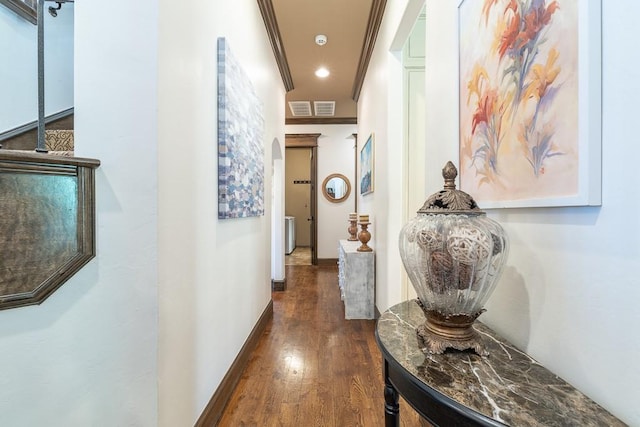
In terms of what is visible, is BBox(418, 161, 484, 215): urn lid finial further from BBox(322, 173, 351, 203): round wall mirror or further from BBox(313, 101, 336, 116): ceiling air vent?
BBox(322, 173, 351, 203): round wall mirror

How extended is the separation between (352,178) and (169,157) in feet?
16.5

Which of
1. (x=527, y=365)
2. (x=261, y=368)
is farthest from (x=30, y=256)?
(x=261, y=368)

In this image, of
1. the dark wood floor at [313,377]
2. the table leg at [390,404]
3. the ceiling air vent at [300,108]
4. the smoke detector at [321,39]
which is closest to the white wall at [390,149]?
the dark wood floor at [313,377]

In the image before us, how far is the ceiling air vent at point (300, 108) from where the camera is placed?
5039mm

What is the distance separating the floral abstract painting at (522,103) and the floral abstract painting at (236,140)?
3.89ft

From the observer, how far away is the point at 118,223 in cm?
98

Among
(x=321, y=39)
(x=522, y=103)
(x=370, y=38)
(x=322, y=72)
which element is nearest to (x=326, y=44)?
(x=321, y=39)

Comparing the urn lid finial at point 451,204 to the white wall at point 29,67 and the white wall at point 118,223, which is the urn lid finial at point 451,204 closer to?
the white wall at point 118,223

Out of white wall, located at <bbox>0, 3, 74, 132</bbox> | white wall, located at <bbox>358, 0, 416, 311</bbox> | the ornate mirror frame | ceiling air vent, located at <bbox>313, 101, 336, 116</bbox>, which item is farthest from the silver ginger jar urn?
ceiling air vent, located at <bbox>313, 101, 336, 116</bbox>

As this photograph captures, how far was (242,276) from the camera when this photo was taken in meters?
2.08

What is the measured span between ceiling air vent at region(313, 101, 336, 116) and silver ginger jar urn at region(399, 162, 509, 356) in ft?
15.2

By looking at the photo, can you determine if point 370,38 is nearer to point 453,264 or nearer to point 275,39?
point 275,39

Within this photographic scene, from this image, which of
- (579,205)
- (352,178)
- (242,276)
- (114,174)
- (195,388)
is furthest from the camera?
(352,178)

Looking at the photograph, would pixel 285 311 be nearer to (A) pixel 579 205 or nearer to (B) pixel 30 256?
(B) pixel 30 256
